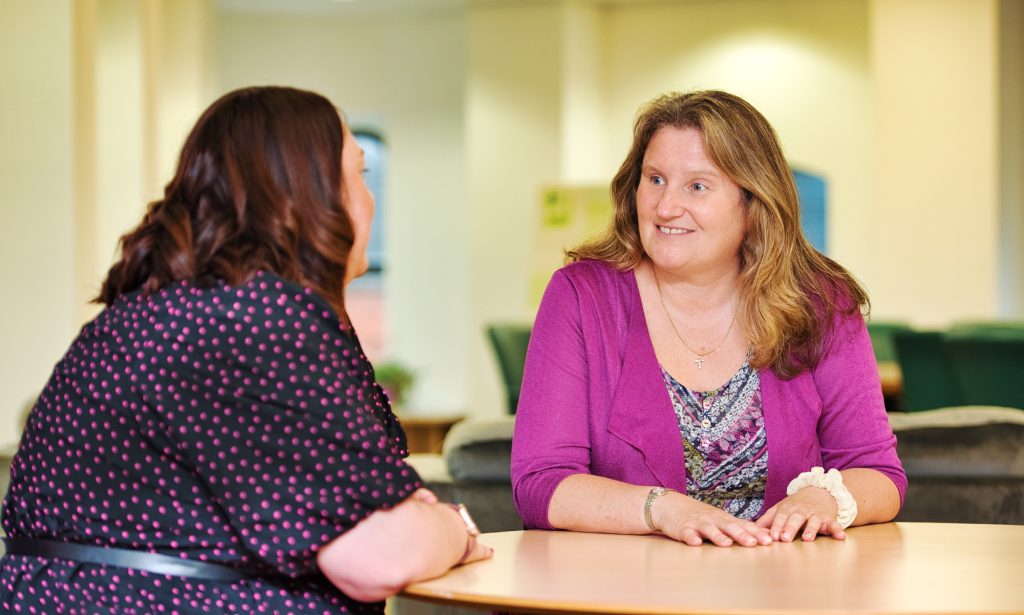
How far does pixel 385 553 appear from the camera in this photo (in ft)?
5.10

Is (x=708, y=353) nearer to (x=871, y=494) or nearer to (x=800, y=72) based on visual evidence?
(x=871, y=494)

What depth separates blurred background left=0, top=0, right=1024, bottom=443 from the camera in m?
7.95

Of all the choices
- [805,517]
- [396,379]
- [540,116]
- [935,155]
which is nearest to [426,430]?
[396,379]

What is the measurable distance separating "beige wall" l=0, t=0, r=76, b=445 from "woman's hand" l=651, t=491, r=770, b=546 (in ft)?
12.3

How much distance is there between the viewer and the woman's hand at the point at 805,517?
1987 mm

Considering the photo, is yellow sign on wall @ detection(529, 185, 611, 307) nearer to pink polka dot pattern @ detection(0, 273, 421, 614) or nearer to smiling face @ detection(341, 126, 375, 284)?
smiling face @ detection(341, 126, 375, 284)

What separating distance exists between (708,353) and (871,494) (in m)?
0.42

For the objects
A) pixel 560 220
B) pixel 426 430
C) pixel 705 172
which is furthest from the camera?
pixel 426 430

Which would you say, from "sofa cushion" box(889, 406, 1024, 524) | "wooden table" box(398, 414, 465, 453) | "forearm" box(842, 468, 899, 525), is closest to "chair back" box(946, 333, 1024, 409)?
"sofa cushion" box(889, 406, 1024, 524)

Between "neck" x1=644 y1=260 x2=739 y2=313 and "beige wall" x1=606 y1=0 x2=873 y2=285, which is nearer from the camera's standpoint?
"neck" x1=644 y1=260 x2=739 y2=313

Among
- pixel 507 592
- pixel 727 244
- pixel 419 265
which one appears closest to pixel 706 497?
pixel 727 244

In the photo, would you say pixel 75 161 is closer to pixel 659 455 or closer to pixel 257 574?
pixel 659 455

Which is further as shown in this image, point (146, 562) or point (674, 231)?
point (674, 231)

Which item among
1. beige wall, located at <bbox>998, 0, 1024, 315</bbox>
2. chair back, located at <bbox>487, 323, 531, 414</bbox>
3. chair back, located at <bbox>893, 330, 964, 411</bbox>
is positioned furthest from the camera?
beige wall, located at <bbox>998, 0, 1024, 315</bbox>
